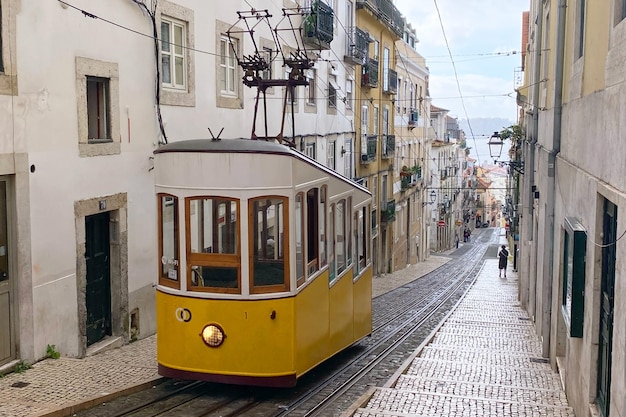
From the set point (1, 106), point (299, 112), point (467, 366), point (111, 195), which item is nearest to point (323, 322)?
point (467, 366)

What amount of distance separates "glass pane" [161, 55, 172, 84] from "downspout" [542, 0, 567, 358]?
6.32 m

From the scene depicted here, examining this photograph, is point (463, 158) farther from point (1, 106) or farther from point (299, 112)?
point (1, 106)

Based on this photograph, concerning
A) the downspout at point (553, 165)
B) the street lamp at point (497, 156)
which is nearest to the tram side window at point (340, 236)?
the downspout at point (553, 165)

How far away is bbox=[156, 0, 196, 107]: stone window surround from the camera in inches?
462

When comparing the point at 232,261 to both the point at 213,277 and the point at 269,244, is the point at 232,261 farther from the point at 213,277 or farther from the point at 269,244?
the point at 269,244

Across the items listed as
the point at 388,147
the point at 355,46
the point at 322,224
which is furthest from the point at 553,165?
the point at 388,147

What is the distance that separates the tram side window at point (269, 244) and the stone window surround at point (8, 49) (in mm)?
3177

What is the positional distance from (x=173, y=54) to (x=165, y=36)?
0.34 metres

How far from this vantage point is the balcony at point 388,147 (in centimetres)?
3045

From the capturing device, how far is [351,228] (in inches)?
399

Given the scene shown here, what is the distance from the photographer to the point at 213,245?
7.62 m

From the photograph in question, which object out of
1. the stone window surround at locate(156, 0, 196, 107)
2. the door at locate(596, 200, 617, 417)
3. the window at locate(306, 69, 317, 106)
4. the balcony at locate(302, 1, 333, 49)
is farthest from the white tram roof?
the window at locate(306, 69, 317, 106)

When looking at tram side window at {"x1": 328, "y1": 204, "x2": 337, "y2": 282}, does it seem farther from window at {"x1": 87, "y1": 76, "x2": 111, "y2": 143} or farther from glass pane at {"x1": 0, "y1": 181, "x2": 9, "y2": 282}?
glass pane at {"x1": 0, "y1": 181, "x2": 9, "y2": 282}

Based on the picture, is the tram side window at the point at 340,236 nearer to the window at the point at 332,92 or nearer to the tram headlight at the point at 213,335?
the tram headlight at the point at 213,335
